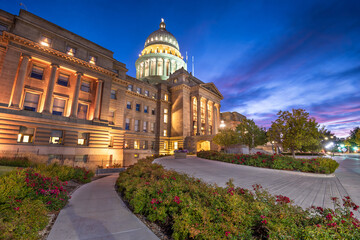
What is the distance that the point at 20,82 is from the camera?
21438 millimetres

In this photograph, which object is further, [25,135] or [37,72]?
[37,72]

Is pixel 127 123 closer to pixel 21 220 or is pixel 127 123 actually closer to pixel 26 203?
pixel 26 203

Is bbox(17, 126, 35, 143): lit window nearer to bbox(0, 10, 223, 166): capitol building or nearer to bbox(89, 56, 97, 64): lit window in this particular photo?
bbox(0, 10, 223, 166): capitol building

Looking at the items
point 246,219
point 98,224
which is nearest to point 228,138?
point 246,219

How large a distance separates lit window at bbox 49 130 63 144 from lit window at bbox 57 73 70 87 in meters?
8.11

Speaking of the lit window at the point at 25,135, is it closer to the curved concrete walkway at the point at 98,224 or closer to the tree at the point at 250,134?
the curved concrete walkway at the point at 98,224

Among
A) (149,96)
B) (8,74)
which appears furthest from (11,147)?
(149,96)

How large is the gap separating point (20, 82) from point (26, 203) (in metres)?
23.9

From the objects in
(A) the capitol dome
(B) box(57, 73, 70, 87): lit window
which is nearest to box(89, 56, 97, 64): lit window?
(B) box(57, 73, 70, 87): lit window

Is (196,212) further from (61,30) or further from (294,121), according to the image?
(61,30)

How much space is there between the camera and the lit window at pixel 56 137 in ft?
78.7

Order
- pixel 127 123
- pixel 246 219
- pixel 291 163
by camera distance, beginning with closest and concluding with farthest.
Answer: pixel 246 219, pixel 291 163, pixel 127 123

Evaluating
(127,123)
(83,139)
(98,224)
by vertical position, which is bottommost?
(98,224)

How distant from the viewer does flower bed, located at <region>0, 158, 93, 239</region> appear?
438cm
